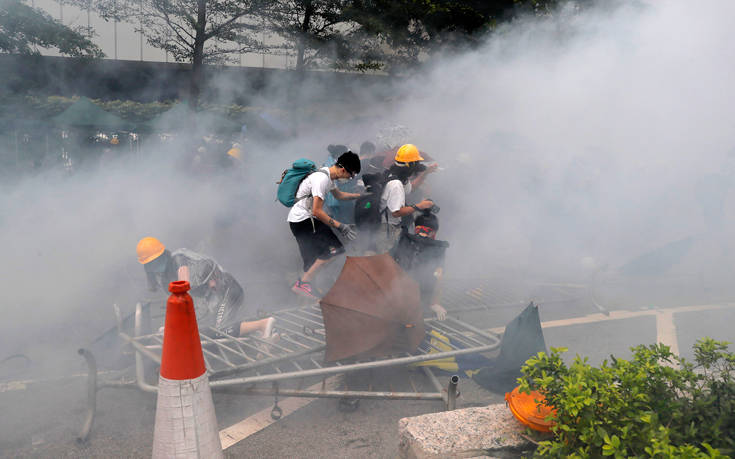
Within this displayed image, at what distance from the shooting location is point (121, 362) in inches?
126

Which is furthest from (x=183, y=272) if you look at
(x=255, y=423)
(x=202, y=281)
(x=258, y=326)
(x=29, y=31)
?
(x=29, y=31)

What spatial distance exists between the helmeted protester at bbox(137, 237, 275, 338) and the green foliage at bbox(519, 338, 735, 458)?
2.01 m

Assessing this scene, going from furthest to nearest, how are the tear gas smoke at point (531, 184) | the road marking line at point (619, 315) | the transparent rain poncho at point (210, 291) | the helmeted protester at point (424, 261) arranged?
the tear gas smoke at point (531, 184)
the road marking line at point (619, 315)
the helmeted protester at point (424, 261)
the transparent rain poncho at point (210, 291)

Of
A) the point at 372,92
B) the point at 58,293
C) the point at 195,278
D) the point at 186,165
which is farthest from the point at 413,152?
the point at 372,92

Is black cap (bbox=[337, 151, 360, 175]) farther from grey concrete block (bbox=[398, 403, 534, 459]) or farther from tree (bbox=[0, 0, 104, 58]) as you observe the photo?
tree (bbox=[0, 0, 104, 58])

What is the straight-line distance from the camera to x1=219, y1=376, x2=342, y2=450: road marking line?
2604 millimetres

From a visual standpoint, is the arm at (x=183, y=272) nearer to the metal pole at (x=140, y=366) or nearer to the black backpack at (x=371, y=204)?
the metal pole at (x=140, y=366)

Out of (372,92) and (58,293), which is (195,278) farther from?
(372,92)

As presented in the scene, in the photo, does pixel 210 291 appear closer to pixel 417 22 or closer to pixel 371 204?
pixel 371 204

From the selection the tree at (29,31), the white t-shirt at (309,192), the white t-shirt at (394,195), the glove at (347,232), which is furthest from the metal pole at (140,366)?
the tree at (29,31)

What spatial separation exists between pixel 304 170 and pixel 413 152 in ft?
2.77

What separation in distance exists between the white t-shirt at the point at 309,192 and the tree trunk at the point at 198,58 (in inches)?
214

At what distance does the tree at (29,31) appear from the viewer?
293 inches

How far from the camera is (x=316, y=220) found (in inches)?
156
